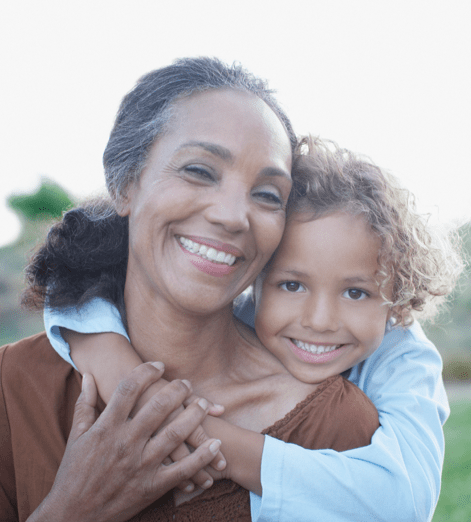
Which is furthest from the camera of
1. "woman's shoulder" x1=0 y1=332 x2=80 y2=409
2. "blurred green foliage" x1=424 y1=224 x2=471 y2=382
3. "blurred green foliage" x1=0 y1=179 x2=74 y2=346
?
"blurred green foliage" x1=424 y1=224 x2=471 y2=382

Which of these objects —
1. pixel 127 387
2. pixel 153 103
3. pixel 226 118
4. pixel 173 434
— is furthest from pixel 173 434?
pixel 153 103

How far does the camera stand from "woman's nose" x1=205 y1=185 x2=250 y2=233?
1751 mm

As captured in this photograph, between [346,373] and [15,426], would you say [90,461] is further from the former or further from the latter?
[346,373]

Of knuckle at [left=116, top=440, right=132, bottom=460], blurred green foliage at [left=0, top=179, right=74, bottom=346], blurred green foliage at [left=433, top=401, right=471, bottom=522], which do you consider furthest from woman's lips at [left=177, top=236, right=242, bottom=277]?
blurred green foliage at [left=0, top=179, right=74, bottom=346]

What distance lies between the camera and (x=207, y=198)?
1.78 meters

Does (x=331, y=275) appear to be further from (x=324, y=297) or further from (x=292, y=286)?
(x=292, y=286)

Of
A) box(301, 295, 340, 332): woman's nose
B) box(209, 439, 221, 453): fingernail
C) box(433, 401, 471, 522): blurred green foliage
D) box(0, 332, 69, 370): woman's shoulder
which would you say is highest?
box(301, 295, 340, 332): woman's nose

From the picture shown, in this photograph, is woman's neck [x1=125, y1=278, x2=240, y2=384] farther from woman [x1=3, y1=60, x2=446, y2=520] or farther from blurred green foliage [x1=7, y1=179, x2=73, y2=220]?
blurred green foliage [x1=7, y1=179, x2=73, y2=220]

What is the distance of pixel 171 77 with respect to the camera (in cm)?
200

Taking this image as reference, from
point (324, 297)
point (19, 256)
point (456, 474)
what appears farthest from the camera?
point (19, 256)

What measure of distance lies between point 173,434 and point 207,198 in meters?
0.84

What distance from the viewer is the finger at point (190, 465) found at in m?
1.57

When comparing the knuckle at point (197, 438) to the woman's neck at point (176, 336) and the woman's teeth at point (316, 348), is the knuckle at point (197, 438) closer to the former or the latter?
the woman's neck at point (176, 336)

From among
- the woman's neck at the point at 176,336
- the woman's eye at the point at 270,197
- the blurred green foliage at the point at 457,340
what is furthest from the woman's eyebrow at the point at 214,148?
the blurred green foliage at the point at 457,340
